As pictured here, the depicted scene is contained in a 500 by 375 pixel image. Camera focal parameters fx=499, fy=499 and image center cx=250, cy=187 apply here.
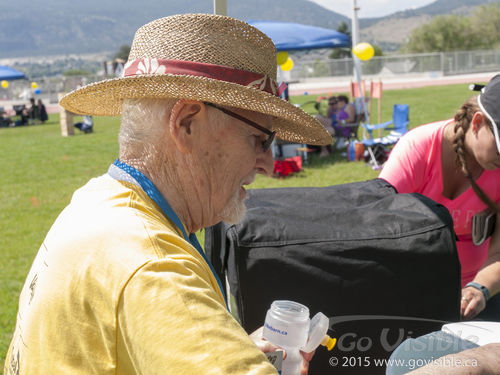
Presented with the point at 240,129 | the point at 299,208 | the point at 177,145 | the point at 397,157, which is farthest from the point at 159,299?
the point at 397,157

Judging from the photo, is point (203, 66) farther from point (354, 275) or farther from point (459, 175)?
point (459, 175)

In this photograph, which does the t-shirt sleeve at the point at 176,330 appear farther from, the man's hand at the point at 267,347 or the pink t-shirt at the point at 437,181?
the pink t-shirt at the point at 437,181

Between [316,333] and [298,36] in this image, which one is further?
[298,36]

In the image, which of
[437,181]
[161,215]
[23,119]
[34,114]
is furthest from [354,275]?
[34,114]

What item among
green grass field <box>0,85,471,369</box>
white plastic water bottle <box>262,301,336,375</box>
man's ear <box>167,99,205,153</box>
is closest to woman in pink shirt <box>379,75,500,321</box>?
white plastic water bottle <box>262,301,336,375</box>

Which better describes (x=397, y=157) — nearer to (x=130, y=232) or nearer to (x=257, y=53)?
(x=257, y=53)

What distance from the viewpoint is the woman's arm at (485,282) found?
2199 millimetres

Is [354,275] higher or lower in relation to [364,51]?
lower

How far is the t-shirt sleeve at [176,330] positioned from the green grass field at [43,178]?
302cm

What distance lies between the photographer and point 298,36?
12.3m

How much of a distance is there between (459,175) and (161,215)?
1868mm

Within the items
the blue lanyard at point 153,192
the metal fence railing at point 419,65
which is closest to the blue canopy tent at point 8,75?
the blue lanyard at point 153,192

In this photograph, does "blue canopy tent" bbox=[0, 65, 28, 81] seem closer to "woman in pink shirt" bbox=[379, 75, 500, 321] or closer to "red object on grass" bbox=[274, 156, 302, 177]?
"red object on grass" bbox=[274, 156, 302, 177]

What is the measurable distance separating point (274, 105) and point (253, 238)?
59 centimetres
